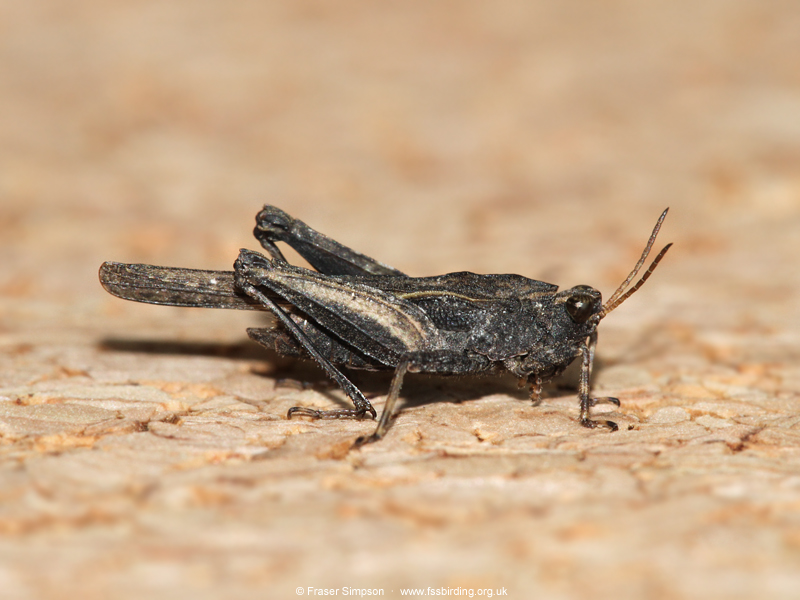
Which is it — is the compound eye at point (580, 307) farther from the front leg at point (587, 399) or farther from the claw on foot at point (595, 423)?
the claw on foot at point (595, 423)

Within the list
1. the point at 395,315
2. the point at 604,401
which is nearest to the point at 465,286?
the point at 395,315

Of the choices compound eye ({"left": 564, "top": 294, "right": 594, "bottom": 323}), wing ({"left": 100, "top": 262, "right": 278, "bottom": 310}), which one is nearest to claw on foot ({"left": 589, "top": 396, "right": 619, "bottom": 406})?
compound eye ({"left": 564, "top": 294, "right": 594, "bottom": 323})

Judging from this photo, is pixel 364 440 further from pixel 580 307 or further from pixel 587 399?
pixel 580 307

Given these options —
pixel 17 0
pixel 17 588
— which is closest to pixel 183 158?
pixel 17 0

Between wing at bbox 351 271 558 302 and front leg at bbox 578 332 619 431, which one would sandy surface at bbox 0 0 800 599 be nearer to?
front leg at bbox 578 332 619 431

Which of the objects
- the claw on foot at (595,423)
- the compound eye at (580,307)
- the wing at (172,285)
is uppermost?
the compound eye at (580,307)

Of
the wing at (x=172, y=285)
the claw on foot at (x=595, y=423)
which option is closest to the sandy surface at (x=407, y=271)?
the claw on foot at (x=595, y=423)
